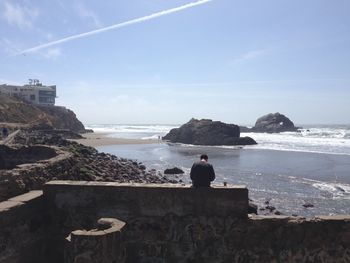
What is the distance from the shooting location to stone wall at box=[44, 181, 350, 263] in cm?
740

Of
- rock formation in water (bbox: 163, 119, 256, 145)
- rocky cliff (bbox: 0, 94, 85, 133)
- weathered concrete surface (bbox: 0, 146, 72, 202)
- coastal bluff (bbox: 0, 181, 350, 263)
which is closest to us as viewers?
coastal bluff (bbox: 0, 181, 350, 263)

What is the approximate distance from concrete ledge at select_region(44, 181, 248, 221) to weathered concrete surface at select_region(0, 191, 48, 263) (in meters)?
0.39

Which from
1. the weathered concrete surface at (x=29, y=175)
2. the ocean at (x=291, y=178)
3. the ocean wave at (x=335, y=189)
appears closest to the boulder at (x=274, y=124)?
the ocean at (x=291, y=178)

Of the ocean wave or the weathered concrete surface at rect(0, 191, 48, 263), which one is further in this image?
the ocean wave

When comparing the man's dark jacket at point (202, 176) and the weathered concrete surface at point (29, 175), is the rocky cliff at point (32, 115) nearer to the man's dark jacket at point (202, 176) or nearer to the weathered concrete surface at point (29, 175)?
the weathered concrete surface at point (29, 175)

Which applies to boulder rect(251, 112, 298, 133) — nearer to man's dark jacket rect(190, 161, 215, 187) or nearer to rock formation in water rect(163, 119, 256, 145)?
rock formation in water rect(163, 119, 256, 145)

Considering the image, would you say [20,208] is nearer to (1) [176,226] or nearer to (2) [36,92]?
(1) [176,226]

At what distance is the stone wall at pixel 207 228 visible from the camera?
7402 mm

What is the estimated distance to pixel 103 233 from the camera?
5492 mm

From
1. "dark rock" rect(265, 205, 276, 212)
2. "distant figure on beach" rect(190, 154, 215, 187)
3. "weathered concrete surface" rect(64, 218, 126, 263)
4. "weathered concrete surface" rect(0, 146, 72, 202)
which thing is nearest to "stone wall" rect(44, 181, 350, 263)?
"distant figure on beach" rect(190, 154, 215, 187)

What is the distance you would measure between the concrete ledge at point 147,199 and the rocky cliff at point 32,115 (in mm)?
58330

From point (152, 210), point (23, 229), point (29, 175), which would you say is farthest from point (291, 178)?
point (23, 229)

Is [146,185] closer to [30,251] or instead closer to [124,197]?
[124,197]

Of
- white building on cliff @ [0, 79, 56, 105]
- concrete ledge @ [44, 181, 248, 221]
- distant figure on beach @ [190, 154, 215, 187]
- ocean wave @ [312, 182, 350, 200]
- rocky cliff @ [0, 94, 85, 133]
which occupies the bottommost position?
ocean wave @ [312, 182, 350, 200]
